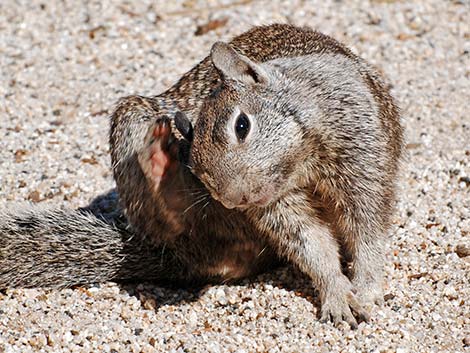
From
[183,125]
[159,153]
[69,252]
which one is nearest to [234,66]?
[183,125]

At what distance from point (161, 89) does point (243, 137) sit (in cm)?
361

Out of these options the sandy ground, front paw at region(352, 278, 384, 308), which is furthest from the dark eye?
front paw at region(352, 278, 384, 308)

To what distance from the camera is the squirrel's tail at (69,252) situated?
6.07 metres

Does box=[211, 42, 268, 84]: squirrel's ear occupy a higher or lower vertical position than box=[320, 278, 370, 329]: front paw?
higher

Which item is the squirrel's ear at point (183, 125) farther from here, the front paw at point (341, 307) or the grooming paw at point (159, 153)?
the front paw at point (341, 307)

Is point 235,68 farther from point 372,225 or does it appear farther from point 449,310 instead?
point 449,310

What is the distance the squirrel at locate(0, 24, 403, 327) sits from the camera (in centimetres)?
526

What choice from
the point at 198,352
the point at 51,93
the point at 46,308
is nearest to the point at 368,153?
the point at 198,352

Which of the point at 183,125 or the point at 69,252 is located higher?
the point at 183,125

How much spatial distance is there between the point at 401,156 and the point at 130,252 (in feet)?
6.19

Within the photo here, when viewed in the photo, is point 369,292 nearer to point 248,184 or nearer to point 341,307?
point 341,307

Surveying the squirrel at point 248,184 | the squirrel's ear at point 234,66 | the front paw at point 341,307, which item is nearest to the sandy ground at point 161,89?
the front paw at point 341,307

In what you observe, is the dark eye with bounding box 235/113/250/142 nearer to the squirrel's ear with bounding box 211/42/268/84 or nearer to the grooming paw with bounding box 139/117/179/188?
the squirrel's ear with bounding box 211/42/268/84

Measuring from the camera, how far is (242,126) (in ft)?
17.0
